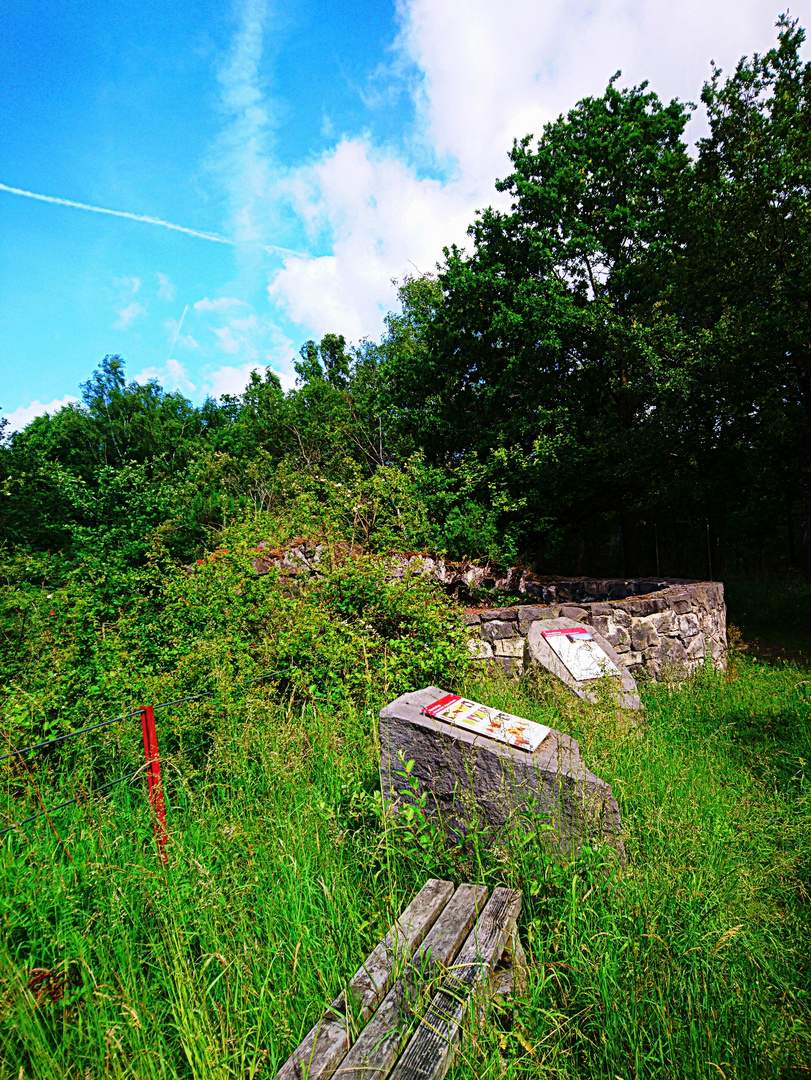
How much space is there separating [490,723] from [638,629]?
4.55 m

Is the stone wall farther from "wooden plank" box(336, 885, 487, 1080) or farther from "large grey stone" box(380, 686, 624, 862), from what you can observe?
"wooden plank" box(336, 885, 487, 1080)

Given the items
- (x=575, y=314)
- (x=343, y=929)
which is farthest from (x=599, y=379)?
(x=343, y=929)

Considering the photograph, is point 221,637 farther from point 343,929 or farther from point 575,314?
point 575,314

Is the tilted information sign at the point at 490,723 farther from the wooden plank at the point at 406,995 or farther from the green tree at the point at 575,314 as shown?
the green tree at the point at 575,314

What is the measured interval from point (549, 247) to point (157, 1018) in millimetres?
15399

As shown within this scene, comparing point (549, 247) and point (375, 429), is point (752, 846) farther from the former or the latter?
point (375, 429)

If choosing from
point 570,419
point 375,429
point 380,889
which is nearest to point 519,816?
point 380,889

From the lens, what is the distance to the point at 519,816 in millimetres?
2631

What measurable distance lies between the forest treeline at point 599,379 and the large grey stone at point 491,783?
5.31 metres

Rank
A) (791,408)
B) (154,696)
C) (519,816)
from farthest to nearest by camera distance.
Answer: (791,408), (154,696), (519,816)

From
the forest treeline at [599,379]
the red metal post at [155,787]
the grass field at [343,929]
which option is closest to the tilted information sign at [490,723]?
the grass field at [343,929]

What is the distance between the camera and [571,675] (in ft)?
17.5

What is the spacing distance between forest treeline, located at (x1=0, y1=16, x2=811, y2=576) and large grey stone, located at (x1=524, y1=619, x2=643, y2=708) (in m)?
3.49

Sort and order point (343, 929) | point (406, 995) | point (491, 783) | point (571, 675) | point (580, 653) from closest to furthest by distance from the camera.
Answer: point (406, 995) < point (343, 929) < point (491, 783) < point (571, 675) < point (580, 653)
